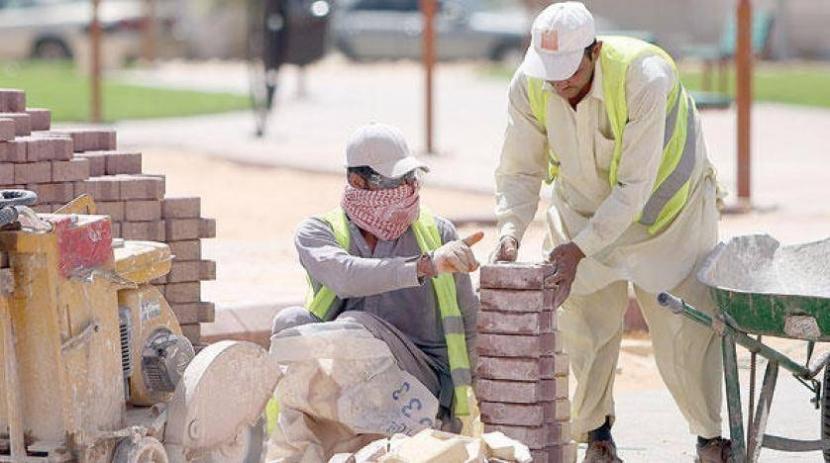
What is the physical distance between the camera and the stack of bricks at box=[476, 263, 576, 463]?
21.8 ft

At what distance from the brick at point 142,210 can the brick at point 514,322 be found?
1.79 m

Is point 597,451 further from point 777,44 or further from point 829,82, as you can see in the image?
point 777,44

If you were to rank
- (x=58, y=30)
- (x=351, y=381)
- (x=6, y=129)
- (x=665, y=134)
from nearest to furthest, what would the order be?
(x=351, y=381), (x=665, y=134), (x=6, y=129), (x=58, y=30)

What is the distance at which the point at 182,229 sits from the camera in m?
8.02

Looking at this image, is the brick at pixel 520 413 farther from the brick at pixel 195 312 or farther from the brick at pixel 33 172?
the brick at pixel 33 172

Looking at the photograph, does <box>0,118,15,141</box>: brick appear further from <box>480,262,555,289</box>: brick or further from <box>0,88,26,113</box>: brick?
<box>480,262,555,289</box>: brick

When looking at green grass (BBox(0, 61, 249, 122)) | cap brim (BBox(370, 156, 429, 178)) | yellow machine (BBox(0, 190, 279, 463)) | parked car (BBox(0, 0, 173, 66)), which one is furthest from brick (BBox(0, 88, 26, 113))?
parked car (BBox(0, 0, 173, 66))

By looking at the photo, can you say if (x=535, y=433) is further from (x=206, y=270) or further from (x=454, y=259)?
(x=206, y=270)

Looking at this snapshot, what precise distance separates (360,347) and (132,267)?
2.59 ft

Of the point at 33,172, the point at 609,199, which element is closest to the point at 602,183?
the point at 609,199


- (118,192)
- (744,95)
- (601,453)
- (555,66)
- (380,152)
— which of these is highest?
(555,66)

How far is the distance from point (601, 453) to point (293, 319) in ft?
4.30

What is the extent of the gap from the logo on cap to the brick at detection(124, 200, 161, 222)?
194 centimetres

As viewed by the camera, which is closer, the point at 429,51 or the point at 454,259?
the point at 454,259
